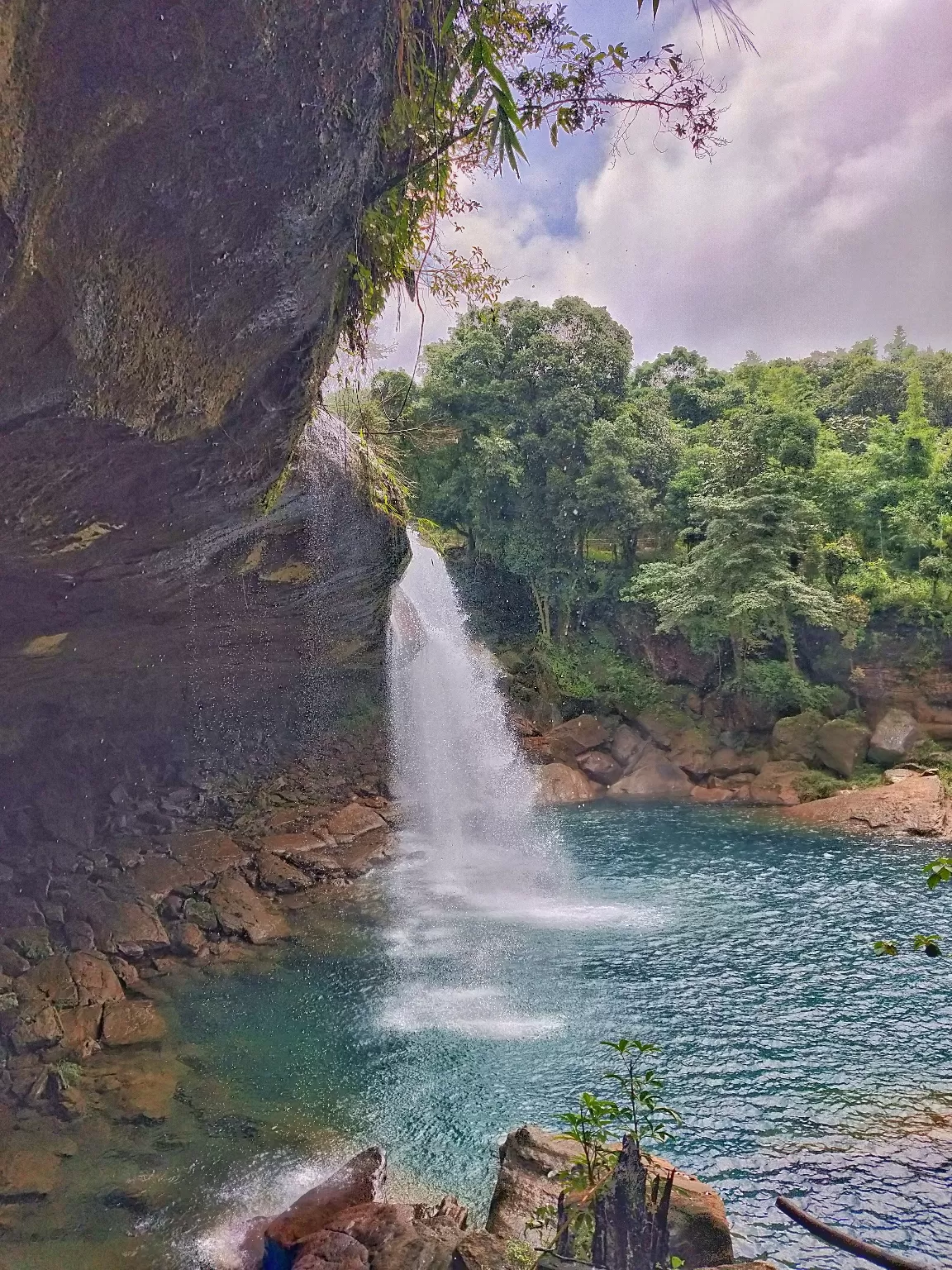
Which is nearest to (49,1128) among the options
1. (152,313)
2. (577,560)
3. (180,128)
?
(152,313)

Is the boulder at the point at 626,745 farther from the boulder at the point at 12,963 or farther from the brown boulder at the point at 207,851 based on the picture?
the boulder at the point at 12,963

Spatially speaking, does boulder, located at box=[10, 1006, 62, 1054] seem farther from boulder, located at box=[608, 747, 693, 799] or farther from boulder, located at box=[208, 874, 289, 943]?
boulder, located at box=[608, 747, 693, 799]

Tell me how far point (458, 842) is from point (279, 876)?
4193 millimetres

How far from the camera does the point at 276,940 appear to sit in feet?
36.5

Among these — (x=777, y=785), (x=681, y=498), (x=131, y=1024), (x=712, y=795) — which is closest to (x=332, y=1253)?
(x=131, y=1024)

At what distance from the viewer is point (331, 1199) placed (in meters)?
5.45

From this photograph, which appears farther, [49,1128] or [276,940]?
[276,940]

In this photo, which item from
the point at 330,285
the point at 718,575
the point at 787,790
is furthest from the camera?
the point at 718,575

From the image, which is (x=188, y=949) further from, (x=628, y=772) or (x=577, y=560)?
(x=577, y=560)

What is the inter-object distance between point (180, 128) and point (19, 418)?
6.14 feet

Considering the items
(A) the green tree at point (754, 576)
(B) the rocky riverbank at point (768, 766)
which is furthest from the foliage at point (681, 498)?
(B) the rocky riverbank at point (768, 766)

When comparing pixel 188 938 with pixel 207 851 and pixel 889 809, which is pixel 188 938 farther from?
pixel 889 809

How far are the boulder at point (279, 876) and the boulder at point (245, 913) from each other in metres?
0.57

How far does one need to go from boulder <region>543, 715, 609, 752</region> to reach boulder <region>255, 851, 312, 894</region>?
847 centimetres
